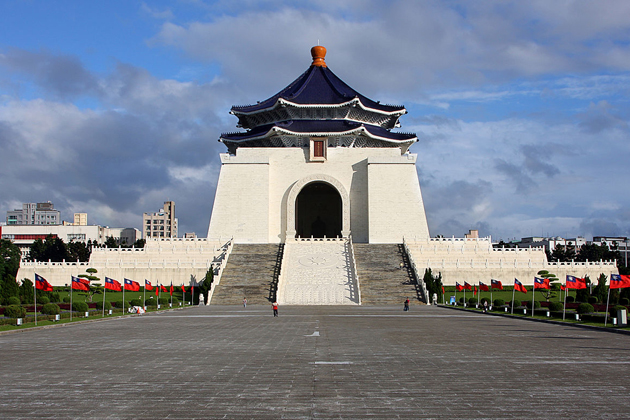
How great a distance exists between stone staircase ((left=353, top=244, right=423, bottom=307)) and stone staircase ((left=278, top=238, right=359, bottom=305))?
597 mm

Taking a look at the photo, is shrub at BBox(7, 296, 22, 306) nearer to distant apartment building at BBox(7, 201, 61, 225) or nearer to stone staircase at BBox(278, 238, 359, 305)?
→ stone staircase at BBox(278, 238, 359, 305)

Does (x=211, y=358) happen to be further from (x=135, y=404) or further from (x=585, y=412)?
(x=585, y=412)

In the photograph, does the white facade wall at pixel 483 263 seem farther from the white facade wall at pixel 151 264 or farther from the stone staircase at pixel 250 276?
the white facade wall at pixel 151 264

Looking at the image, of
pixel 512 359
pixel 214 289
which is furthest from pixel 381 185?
pixel 512 359

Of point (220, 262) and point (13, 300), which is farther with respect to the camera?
point (220, 262)

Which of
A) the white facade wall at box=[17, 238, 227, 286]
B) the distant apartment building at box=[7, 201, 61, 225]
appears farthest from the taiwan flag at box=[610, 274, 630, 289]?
the distant apartment building at box=[7, 201, 61, 225]

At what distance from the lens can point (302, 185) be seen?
42.8m

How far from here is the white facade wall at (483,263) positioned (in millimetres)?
33312

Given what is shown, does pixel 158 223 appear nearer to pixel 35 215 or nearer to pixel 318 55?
pixel 35 215

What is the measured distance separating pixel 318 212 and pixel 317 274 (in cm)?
1971

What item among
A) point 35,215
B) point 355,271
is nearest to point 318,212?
point 355,271

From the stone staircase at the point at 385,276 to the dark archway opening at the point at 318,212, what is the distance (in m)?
14.3

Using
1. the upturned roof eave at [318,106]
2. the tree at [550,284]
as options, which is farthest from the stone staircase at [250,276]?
the tree at [550,284]

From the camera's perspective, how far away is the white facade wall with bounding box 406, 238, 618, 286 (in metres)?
33.3
